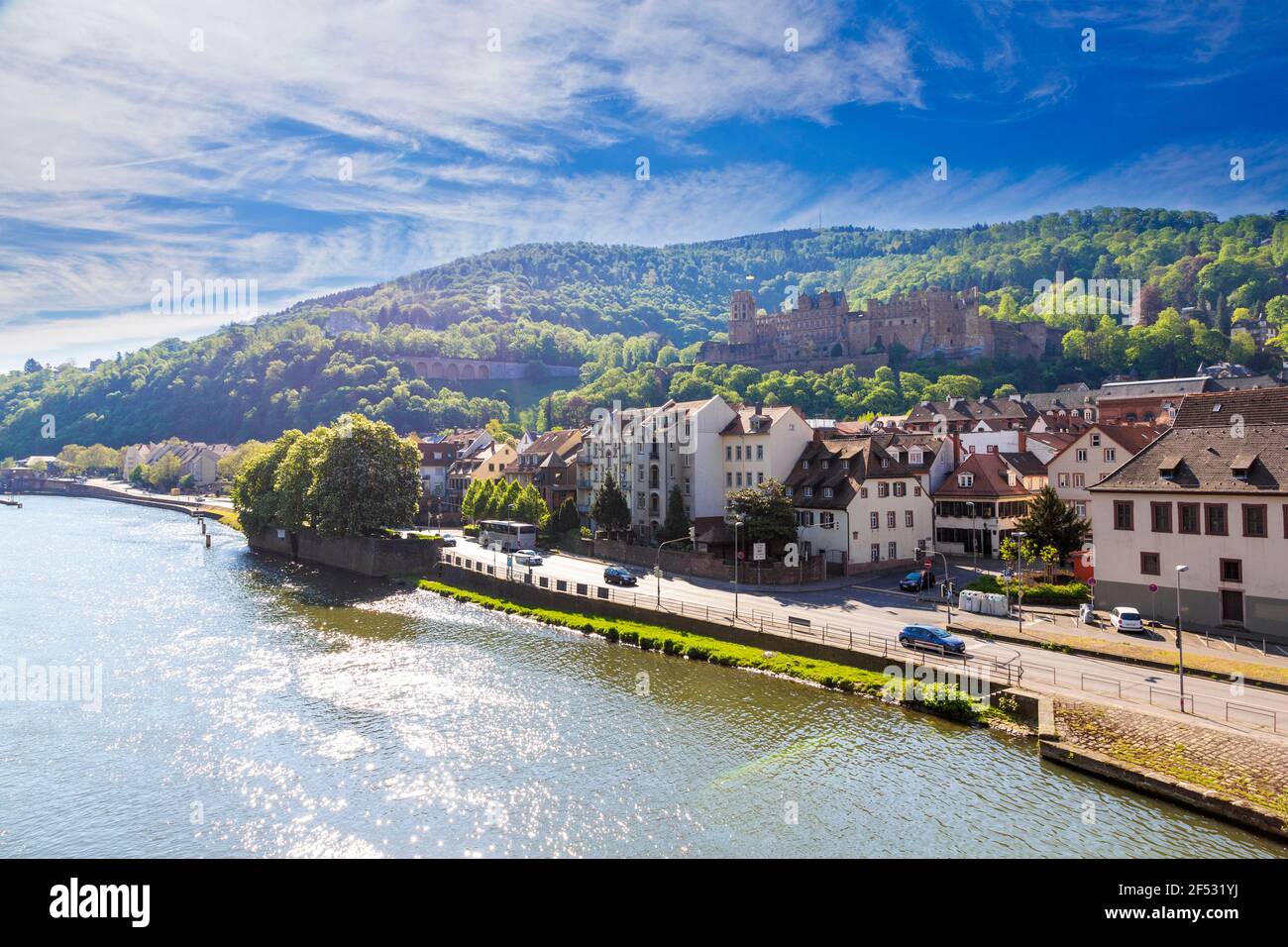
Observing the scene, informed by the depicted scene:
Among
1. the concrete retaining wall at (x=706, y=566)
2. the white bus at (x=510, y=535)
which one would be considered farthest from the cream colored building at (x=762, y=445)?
the white bus at (x=510, y=535)

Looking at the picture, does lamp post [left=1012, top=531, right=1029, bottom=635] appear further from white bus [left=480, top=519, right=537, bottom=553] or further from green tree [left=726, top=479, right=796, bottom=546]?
white bus [left=480, top=519, right=537, bottom=553]

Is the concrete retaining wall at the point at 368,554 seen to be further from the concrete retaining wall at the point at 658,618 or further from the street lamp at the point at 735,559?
the street lamp at the point at 735,559

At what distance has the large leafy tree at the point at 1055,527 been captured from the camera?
49.2 m

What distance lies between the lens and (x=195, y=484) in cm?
18112

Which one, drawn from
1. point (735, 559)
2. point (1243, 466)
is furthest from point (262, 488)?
point (1243, 466)

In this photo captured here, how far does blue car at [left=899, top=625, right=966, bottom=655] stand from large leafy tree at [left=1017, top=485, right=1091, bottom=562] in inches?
578

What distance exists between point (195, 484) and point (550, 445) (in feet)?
387

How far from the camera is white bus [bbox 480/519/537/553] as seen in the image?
78.8 meters

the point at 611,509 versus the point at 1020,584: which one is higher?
the point at 611,509

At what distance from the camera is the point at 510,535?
8019 cm

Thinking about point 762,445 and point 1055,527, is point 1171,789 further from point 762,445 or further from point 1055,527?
point 762,445

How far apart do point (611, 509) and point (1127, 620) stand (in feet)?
133
